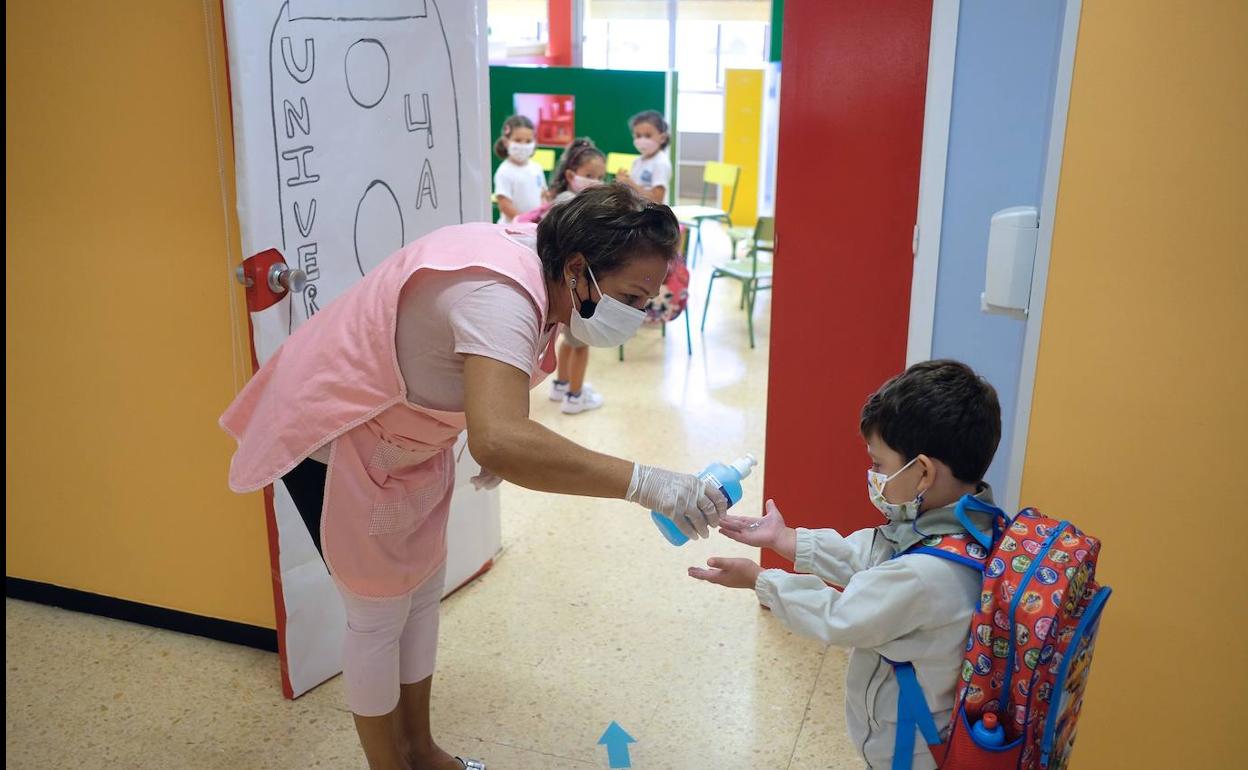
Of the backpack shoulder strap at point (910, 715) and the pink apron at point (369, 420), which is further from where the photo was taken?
the pink apron at point (369, 420)

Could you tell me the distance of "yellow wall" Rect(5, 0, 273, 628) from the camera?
2.44 m

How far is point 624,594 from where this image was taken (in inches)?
120

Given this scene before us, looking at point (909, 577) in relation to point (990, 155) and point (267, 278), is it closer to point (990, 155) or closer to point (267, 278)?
point (990, 155)

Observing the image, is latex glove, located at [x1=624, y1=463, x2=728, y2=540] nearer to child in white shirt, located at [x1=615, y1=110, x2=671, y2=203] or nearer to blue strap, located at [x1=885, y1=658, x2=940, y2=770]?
blue strap, located at [x1=885, y1=658, x2=940, y2=770]

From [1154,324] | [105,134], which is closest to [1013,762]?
[1154,324]

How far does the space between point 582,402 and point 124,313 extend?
2.50 m

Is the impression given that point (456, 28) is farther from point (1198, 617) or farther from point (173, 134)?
point (1198, 617)

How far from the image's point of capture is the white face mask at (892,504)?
4.90 feet

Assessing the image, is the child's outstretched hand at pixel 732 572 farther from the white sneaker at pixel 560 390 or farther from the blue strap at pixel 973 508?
the white sneaker at pixel 560 390

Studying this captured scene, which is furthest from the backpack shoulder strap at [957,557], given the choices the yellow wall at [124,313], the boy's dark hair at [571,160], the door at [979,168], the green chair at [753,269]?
the green chair at [753,269]

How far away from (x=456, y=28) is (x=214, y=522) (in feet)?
4.82

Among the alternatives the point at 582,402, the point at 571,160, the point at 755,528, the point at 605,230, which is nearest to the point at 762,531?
the point at 755,528

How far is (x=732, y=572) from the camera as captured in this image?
5.12 ft

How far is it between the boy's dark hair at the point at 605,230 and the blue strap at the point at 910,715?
757 millimetres
